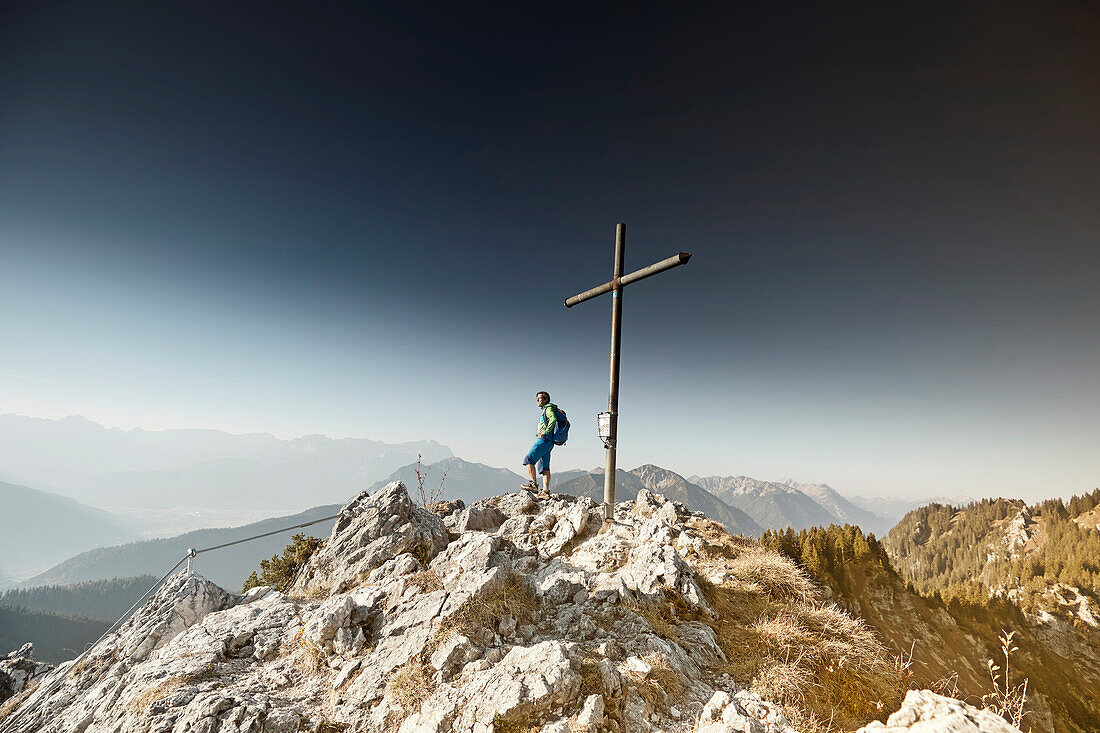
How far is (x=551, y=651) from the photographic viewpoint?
201 inches

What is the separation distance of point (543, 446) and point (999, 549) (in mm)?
67461

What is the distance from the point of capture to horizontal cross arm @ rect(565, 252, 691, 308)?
27.2 ft

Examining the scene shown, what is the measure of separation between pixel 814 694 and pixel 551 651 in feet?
11.4

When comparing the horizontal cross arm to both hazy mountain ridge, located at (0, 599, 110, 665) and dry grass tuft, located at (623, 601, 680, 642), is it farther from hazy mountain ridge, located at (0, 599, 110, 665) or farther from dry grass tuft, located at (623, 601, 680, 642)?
hazy mountain ridge, located at (0, 599, 110, 665)

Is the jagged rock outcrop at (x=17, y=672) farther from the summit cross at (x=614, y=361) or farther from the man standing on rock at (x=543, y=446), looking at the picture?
the summit cross at (x=614, y=361)

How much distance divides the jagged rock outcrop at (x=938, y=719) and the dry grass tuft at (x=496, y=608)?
453cm

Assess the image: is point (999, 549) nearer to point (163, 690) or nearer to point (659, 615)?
point (659, 615)

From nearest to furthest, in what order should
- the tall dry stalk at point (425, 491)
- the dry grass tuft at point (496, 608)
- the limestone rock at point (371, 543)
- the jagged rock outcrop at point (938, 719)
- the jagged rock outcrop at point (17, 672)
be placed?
the jagged rock outcrop at point (938, 719) < the dry grass tuft at point (496, 608) < the limestone rock at point (371, 543) < the jagged rock outcrop at point (17, 672) < the tall dry stalk at point (425, 491)

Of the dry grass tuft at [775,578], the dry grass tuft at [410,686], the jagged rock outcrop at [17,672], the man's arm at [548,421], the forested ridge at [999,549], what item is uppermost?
the man's arm at [548,421]

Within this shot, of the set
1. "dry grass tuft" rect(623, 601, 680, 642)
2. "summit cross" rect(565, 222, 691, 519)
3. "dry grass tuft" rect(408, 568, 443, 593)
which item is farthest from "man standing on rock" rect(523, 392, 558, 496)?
"dry grass tuft" rect(623, 601, 680, 642)

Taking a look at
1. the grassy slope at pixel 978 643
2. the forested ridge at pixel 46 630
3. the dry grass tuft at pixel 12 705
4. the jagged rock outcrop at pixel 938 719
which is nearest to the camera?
the jagged rock outcrop at pixel 938 719

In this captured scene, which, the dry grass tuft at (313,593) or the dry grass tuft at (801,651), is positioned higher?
the dry grass tuft at (801,651)

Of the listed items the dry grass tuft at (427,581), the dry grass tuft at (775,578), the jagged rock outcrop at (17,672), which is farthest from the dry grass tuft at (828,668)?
the jagged rock outcrop at (17,672)

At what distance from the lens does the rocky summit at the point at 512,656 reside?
471 cm
